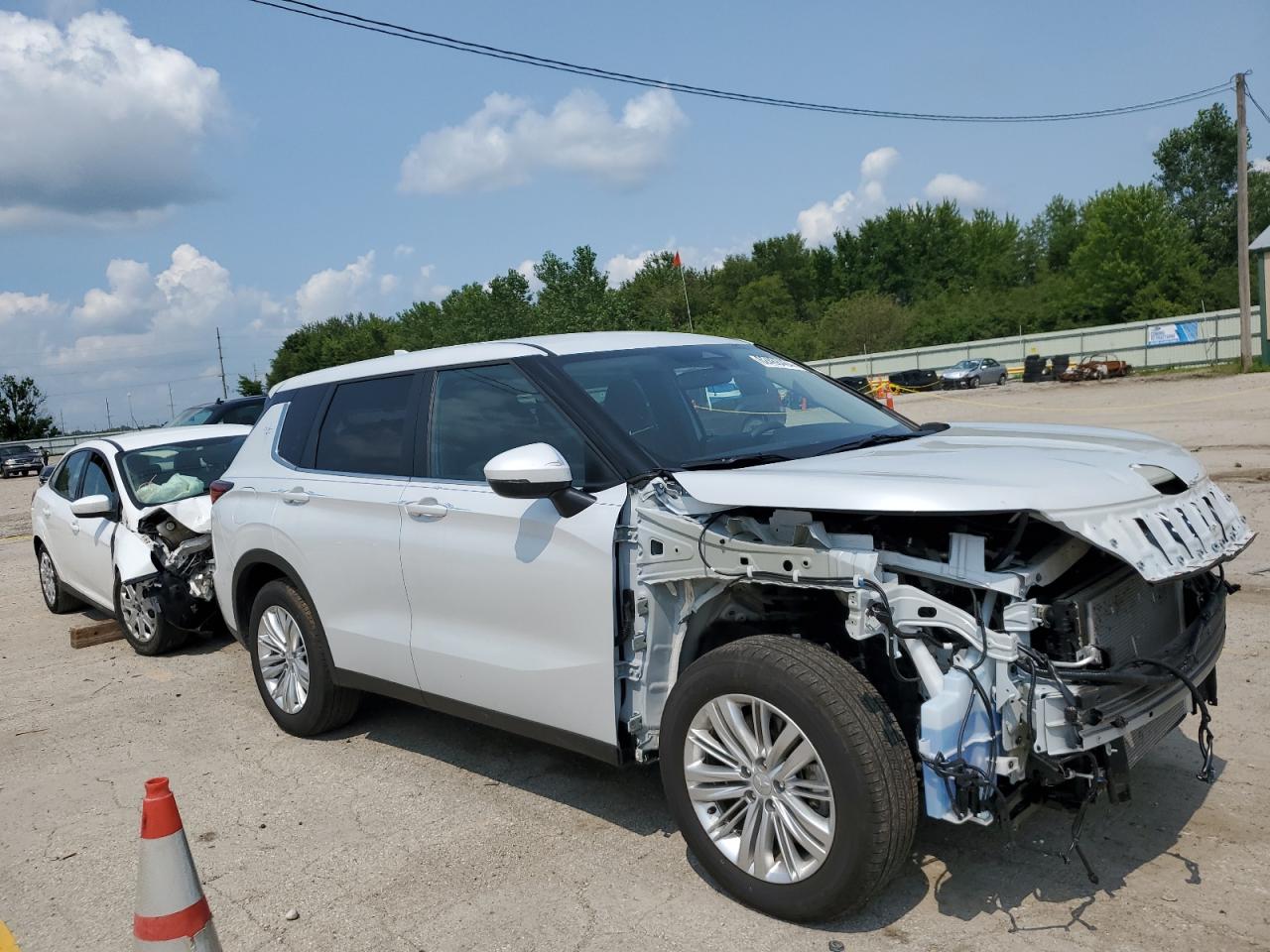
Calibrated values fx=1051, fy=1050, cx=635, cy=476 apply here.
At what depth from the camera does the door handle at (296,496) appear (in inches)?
205

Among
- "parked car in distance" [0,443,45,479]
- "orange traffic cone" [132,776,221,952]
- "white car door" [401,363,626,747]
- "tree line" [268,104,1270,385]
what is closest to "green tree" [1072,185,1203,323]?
"tree line" [268,104,1270,385]

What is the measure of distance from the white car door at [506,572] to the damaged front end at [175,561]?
3648mm

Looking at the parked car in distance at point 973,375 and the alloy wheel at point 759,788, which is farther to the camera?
the parked car in distance at point 973,375

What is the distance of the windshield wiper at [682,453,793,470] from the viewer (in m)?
3.74

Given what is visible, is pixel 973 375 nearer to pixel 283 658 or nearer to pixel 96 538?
pixel 96 538

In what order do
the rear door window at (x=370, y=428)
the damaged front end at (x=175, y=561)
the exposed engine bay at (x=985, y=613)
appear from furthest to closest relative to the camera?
the damaged front end at (x=175, y=561) < the rear door window at (x=370, y=428) < the exposed engine bay at (x=985, y=613)

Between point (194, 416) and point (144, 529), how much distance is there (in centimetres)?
1041

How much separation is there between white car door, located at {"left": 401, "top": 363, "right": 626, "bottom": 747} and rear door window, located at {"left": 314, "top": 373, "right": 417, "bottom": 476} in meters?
0.20

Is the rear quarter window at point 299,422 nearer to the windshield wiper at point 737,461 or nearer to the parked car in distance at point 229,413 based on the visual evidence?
the windshield wiper at point 737,461

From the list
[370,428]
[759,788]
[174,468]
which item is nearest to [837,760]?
[759,788]

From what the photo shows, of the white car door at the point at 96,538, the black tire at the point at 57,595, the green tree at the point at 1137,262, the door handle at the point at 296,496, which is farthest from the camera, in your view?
the green tree at the point at 1137,262

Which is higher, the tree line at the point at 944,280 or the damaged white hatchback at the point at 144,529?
the tree line at the point at 944,280

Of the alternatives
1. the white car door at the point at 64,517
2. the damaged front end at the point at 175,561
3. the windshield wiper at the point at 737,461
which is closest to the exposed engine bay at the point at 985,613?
the windshield wiper at the point at 737,461

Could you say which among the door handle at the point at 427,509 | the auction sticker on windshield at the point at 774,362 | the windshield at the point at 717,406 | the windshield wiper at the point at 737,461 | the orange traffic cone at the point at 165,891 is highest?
the auction sticker on windshield at the point at 774,362
